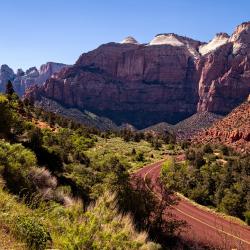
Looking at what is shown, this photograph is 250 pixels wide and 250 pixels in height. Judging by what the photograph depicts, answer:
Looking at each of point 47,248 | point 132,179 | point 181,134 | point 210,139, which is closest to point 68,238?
point 47,248

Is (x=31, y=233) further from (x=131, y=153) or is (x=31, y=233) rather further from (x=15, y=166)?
(x=131, y=153)

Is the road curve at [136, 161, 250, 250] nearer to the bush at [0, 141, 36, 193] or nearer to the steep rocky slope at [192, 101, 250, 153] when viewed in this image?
the bush at [0, 141, 36, 193]

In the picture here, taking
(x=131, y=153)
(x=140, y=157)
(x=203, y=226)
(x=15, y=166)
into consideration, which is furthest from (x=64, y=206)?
(x=131, y=153)

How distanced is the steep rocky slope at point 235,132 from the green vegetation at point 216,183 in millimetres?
20792

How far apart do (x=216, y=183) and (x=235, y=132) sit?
139 feet

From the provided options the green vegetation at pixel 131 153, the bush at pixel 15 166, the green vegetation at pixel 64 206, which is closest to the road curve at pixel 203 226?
the green vegetation at pixel 64 206

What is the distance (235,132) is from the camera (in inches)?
Answer: 3334

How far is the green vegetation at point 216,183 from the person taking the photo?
1501 inches

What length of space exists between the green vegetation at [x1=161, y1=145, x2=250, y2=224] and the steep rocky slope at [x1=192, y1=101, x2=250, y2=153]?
819 inches

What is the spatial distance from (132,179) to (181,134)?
148212 mm

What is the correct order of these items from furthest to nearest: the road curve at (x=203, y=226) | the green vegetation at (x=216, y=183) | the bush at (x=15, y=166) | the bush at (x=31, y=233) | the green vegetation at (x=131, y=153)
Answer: the green vegetation at (x=131, y=153), the green vegetation at (x=216, y=183), the road curve at (x=203, y=226), the bush at (x=15, y=166), the bush at (x=31, y=233)

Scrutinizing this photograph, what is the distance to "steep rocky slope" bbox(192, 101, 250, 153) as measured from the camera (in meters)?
79.5

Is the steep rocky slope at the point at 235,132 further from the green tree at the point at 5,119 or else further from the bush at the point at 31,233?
the bush at the point at 31,233

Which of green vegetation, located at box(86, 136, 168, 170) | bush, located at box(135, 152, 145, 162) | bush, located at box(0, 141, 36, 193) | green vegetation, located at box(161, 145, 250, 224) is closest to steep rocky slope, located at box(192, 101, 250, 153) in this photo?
green vegetation, located at box(86, 136, 168, 170)
